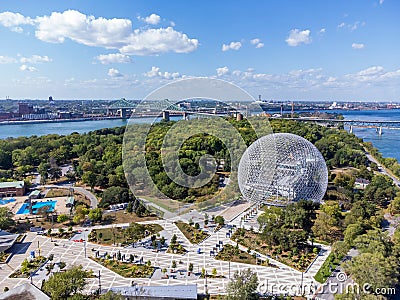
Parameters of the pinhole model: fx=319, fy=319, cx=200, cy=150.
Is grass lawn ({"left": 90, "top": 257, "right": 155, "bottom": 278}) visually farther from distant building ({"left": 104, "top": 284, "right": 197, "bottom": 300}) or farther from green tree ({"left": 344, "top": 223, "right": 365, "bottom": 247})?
green tree ({"left": 344, "top": 223, "right": 365, "bottom": 247})

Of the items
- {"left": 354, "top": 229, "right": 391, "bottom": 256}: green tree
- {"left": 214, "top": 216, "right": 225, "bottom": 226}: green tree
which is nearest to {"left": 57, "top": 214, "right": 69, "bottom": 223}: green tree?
{"left": 214, "top": 216, "right": 225, "bottom": 226}: green tree

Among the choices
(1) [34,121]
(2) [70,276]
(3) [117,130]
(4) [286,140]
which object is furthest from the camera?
(1) [34,121]

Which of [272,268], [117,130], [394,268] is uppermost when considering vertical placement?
[117,130]

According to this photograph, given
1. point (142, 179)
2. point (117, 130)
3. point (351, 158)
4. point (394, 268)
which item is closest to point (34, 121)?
point (117, 130)

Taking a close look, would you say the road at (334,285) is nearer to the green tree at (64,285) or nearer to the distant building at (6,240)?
the green tree at (64,285)

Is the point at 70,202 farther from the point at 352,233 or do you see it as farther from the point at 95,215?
the point at 352,233

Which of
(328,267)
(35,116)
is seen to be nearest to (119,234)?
(328,267)

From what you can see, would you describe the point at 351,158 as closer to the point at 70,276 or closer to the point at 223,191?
the point at 223,191
